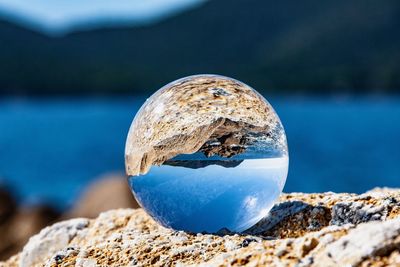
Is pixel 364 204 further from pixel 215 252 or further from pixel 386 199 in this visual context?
pixel 215 252

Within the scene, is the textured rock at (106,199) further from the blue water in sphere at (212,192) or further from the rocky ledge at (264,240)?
the blue water in sphere at (212,192)

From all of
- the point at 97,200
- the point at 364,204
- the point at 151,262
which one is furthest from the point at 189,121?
the point at 97,200

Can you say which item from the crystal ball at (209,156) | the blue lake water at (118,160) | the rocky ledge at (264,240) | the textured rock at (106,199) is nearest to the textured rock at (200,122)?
the crystal ball at (209,156)

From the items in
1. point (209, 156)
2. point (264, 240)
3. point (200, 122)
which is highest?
point (200, 122)

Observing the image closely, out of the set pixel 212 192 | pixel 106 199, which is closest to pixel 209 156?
pixel 212 192

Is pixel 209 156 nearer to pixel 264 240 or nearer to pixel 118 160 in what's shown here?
pixel 264 240

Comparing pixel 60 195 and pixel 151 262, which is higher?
pixel 60 195

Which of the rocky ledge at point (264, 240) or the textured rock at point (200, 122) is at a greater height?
the textured rock at point (200, 122)
